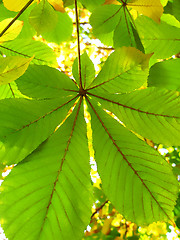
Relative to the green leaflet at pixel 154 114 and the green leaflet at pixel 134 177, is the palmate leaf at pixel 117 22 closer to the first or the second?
the green leaflet at pixel 154 114

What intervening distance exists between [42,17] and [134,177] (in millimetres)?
612

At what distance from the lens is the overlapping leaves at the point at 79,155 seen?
1.86ft

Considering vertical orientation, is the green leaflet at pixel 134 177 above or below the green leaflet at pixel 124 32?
below

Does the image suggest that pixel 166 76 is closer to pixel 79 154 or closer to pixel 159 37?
pixel 159 37

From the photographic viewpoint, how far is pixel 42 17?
2.85 feet

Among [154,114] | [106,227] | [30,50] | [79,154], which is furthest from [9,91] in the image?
[106,227]

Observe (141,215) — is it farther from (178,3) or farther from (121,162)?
(178,3)

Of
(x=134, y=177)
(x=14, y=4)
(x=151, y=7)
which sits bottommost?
(x=134, y=177)

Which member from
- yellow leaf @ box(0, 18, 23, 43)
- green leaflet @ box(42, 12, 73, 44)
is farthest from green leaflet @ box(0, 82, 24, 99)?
green leaflet @ box(42, 12, 73, 44)

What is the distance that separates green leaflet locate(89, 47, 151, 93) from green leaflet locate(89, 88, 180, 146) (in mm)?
33

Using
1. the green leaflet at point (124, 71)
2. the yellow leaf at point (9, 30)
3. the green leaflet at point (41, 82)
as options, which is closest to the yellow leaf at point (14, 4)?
the yellow leaf at point (9, 30)

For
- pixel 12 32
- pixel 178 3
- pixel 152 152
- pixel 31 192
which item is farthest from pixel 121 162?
pixel 178 3

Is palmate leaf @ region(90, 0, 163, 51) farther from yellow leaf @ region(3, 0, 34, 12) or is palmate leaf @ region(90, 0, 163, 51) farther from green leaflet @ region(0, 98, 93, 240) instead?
green leaflet @ region(0, 98, 93, 240)

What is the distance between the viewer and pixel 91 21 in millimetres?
919
